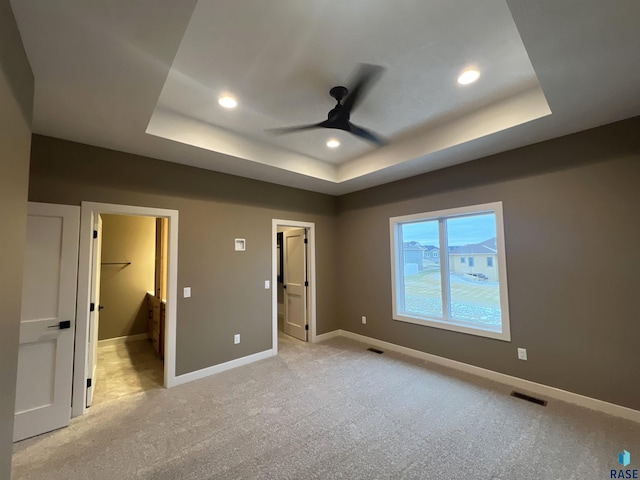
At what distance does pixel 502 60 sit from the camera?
2189 millimetres

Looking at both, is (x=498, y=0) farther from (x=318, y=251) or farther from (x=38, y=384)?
(x=38, y=384)

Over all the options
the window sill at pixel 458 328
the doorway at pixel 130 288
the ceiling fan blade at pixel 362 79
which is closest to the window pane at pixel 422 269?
the window sill at pixel 458 328

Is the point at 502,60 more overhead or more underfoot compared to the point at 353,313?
more overhead

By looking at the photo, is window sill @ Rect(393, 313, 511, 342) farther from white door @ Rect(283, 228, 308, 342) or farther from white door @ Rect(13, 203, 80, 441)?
white door @ Rect(13, 203, 80, 441)

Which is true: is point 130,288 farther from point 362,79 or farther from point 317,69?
point 362,79

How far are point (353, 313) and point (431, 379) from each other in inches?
76.1

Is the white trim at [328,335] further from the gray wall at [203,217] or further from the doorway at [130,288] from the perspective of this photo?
the doorway at [130,288]

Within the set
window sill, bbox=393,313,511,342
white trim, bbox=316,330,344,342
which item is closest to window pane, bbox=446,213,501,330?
window sill, bbox=393,313,511,342

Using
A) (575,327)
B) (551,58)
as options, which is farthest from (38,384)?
(575,327)

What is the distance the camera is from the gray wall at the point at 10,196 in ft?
4.25

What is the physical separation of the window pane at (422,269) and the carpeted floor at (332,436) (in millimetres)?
1129

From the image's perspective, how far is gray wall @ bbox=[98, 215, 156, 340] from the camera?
5.12m

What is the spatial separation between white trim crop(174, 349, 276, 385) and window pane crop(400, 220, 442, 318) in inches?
92.5

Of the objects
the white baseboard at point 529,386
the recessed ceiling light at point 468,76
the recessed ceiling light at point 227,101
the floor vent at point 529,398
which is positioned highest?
the recessed ceiling light at point 468,76
